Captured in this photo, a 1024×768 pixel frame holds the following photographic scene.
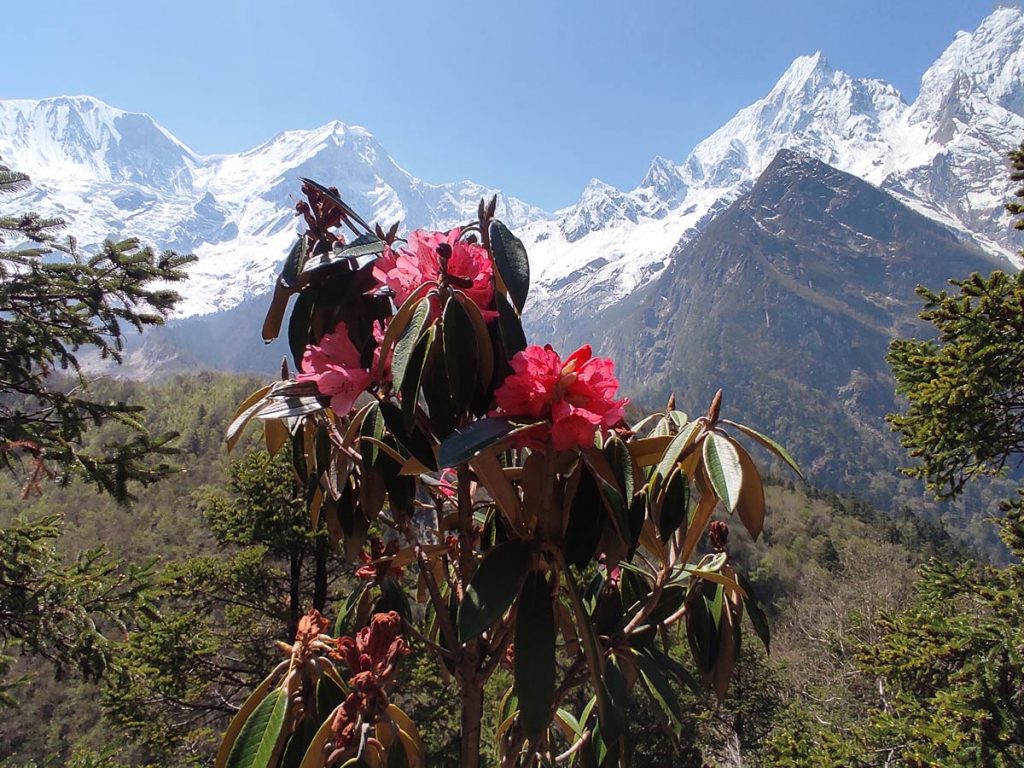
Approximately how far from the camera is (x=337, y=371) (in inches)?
37.2

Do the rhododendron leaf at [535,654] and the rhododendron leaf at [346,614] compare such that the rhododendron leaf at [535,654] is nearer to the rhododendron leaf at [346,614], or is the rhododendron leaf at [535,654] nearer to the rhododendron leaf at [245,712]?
the rhododendron leaf at [245,712]

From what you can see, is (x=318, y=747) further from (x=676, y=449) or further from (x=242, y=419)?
(x=676, y=449)

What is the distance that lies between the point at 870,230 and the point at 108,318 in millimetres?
203585

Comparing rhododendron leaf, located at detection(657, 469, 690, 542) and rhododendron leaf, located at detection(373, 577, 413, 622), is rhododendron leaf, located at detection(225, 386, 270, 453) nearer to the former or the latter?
rhododendron leaf, located at detection(373, 577, 413, 622)

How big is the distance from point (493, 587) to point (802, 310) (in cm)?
17676

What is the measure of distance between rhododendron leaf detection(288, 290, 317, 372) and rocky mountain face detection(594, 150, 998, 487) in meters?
133

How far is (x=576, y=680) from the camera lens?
114 centimetres

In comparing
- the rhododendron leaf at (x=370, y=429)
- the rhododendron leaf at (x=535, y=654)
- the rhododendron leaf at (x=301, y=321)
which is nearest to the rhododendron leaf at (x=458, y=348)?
the rhododendron leaf at (x=370, y=429)

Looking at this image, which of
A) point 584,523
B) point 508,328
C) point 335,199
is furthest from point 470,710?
point 335,199

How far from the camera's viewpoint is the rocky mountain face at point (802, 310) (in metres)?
135

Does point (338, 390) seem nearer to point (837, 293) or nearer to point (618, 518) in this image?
point (618, 518)

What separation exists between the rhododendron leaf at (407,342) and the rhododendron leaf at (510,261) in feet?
0.50

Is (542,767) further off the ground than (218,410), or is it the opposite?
(542,767)

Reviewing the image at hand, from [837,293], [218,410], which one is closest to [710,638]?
[218,410]
